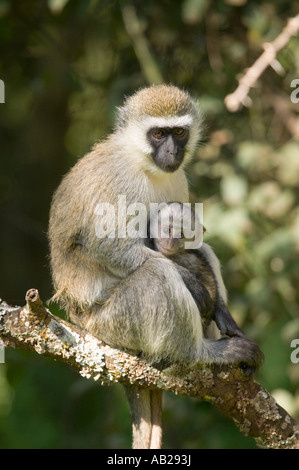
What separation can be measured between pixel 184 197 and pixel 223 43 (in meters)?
3.10

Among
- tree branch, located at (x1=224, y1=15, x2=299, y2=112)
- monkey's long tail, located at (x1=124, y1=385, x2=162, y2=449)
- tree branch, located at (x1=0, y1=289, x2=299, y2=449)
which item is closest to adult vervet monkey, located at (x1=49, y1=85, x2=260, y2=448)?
monkey's long tail, located at (x1=124, y1=385, x2=162, y2=449)

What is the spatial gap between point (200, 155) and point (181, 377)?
3.99 metres

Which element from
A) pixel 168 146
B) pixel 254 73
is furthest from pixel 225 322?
pixel 254 73

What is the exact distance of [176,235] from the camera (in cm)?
642

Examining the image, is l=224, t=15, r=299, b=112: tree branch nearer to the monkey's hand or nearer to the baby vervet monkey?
the baby vervet monkey

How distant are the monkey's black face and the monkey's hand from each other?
134 cm

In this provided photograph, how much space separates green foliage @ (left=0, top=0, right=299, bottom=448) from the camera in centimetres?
805

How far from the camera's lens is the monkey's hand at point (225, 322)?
21.4ft

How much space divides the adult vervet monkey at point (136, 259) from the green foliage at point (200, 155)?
1.40 metres

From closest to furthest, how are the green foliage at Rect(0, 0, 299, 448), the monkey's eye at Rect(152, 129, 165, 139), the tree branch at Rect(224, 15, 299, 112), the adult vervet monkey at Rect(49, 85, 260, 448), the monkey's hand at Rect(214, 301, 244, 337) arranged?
the adult vervet monkey at Rect(49, 85, 260, 448)
the tree branch at Rect(224, 15, 299, 112)
the monkey's hand at Rect(214, 301, 244, 337)
the monkey's eye at Rect(152, 129, 165, 139)
the green foliage at Rect(0, 0, 299, 448)

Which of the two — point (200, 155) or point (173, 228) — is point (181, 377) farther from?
point (200, 155)

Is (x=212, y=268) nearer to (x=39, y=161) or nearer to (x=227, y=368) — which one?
(x=227, y=368)

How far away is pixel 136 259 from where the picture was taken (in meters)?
6.14
